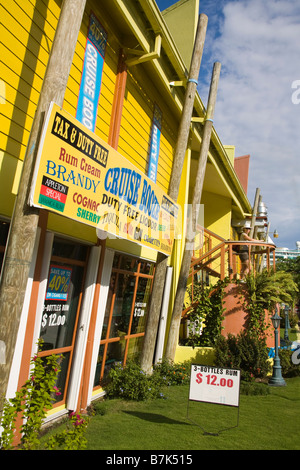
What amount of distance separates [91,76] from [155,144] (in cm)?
294

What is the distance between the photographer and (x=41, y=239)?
4711 mm

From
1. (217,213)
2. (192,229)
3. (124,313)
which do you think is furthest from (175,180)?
(217,213)

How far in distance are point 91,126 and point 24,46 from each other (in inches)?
63.7

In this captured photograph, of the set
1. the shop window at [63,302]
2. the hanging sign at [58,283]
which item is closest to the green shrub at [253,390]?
the shop window at [63,302]

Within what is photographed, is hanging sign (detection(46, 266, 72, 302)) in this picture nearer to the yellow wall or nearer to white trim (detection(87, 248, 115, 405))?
white trim (detection(87, 248, 115, 405))

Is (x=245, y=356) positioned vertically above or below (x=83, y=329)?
below

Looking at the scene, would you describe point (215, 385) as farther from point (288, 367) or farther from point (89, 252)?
point (288, 367)

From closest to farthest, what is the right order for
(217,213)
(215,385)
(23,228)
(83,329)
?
(23,228), (215,385), (83,329), (217,213)

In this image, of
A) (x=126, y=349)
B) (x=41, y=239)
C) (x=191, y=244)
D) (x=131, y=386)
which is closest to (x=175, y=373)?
(x=126, y=349)

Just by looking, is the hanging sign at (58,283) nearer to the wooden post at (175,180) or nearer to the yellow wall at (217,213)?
the wooden post at (175,180)

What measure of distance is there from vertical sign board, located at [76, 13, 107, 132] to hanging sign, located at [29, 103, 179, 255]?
39.5 inches

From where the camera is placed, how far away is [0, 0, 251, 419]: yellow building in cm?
428

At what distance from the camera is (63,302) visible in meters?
5.48
